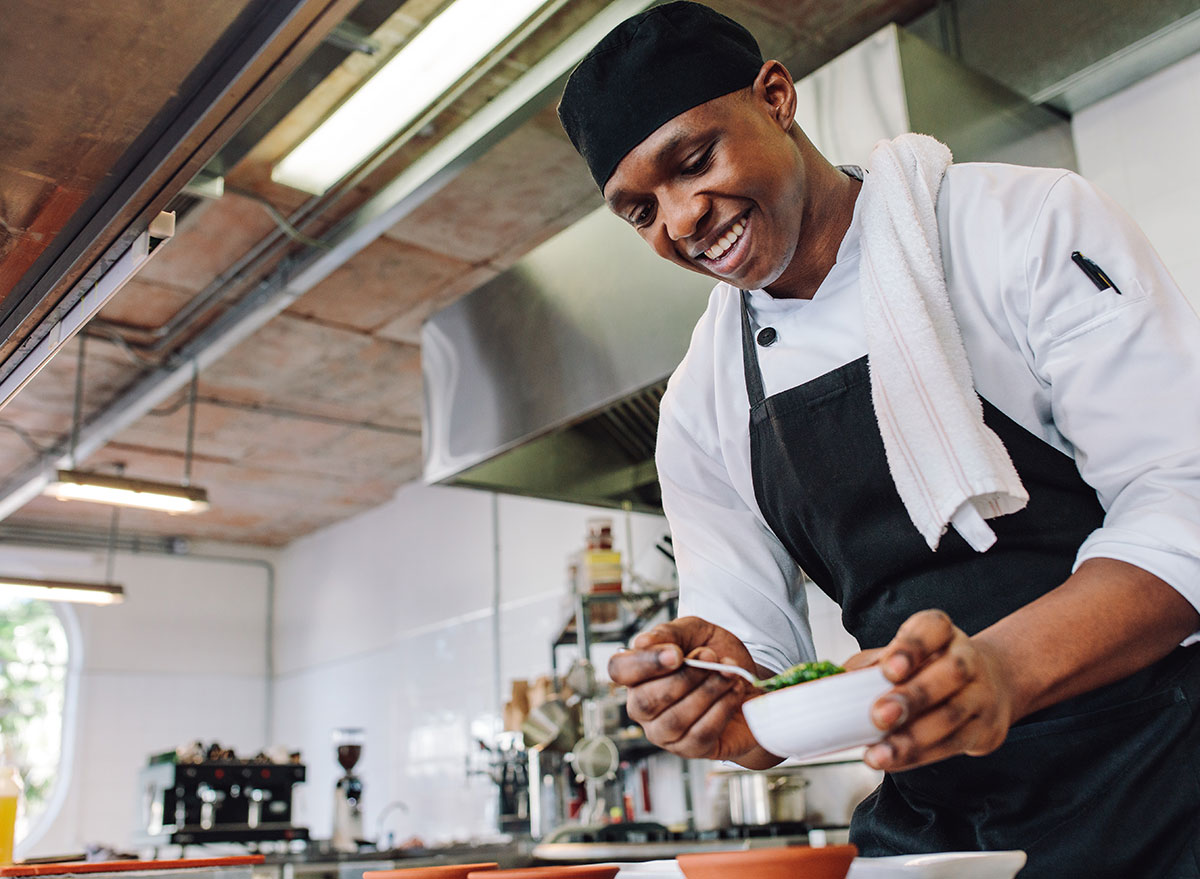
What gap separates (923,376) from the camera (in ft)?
3.20

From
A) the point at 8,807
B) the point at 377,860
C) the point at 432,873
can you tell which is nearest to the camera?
the point at 432,873

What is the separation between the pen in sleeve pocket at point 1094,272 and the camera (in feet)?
3.01

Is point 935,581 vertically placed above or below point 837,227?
below

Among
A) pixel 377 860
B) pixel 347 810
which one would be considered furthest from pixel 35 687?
pixel 377 860

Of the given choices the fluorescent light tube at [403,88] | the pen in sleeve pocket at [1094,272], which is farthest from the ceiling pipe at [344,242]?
the pen in sleeve pocket at [1094,272]

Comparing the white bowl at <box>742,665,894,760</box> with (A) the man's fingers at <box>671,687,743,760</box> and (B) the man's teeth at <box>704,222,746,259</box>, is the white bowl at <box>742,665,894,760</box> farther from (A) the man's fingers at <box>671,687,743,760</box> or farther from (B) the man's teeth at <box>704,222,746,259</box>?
(B) the man's teeth at <box>704,222,746,259</box>

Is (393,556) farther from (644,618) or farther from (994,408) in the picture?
(994,408)

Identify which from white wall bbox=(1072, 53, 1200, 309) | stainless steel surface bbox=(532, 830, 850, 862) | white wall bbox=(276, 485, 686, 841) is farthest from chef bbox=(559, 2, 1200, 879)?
white wall bbox=(276, 485, 686, 841)

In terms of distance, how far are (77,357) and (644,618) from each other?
3025 mm

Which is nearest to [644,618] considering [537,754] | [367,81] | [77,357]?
[537,754]

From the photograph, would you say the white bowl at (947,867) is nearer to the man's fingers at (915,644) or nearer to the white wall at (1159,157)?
the man's fingers at (915,644)

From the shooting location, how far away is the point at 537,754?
159 inches

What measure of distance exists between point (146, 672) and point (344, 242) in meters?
5.39

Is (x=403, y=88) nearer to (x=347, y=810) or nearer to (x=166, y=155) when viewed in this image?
(x=166, y=155)
